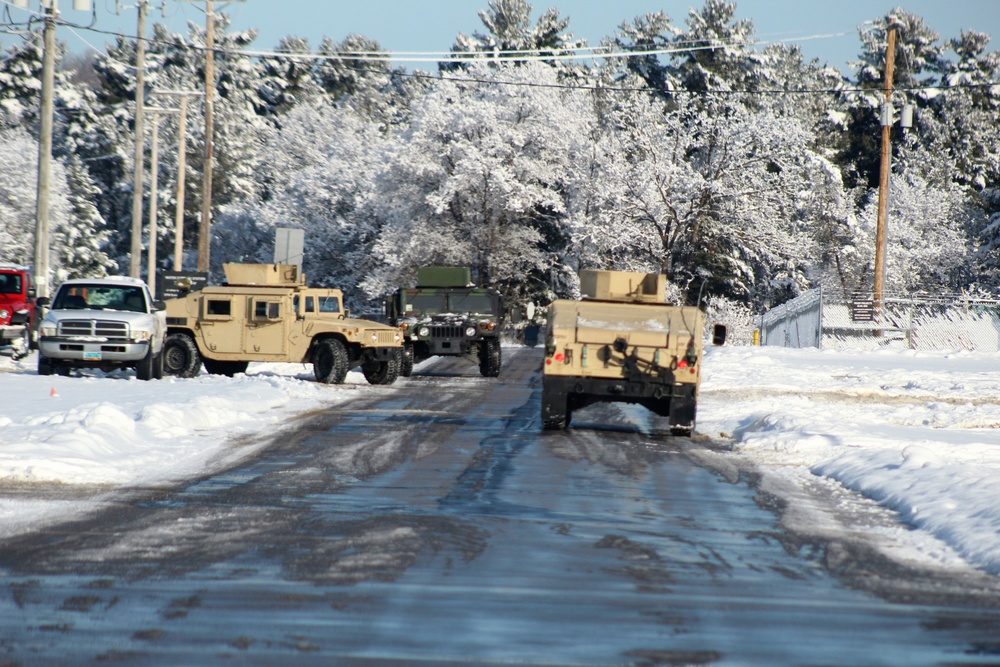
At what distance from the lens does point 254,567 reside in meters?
7.09

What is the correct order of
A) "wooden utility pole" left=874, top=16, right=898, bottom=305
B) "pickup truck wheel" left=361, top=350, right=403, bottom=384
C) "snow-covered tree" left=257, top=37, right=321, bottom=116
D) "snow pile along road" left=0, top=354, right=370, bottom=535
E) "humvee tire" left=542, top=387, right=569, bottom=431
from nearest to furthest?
"snow pile along road" left=0, top=354, right=370, bottom=535 < "humvee tire" left=542, top=387, right=569, bottom=431 < "pickup truck wheel" left=361, top=350, right=403, bottom=384 < "wooden utility pole" left=874, top=16, right=898, bottom=305 < "snow-covered tree" left=257, top=37, right=321, bottom=116

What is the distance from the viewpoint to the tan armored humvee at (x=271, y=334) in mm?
25125

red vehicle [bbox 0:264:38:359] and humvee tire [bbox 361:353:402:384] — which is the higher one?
red vehicle [bbox 0:264:38:359]

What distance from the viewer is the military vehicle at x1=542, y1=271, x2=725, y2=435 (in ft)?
52.9

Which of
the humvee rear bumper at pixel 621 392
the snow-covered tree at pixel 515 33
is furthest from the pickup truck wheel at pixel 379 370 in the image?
the snow-covered tree at pixel 515 33

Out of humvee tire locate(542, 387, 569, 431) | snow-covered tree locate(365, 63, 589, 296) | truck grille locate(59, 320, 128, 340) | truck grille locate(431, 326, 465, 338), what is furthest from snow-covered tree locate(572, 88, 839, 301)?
humvee tire locate(542, 387, 569, 431)

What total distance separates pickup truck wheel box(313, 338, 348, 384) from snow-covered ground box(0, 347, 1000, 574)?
530 mm

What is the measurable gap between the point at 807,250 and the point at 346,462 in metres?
44.6

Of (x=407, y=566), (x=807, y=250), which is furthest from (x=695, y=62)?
(x=407, y=566)

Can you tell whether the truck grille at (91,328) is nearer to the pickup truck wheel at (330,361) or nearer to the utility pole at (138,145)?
the pickup truck wheel at (330,361)

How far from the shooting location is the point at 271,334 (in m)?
25.3

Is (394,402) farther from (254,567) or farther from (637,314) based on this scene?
(254,567)

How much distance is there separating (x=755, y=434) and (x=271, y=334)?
1224cm

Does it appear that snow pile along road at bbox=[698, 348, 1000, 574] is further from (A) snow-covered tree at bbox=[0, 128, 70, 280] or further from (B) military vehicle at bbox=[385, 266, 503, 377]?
(A) snow-covered tree at bbox=[0, 128, 70, 280]
